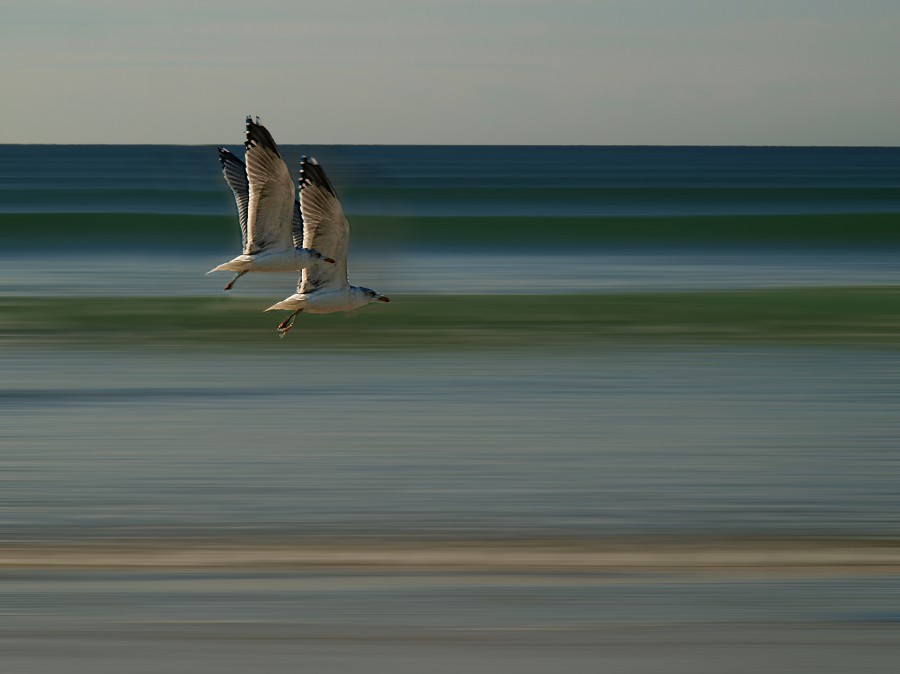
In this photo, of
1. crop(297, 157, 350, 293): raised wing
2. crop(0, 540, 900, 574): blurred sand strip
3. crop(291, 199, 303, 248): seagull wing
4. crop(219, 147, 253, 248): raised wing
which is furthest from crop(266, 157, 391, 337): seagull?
crop(0, 540, 900, 574): blurred sand strip

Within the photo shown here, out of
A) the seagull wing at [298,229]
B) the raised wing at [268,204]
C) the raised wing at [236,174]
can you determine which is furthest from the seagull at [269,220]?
the seagull wing at [298,229]

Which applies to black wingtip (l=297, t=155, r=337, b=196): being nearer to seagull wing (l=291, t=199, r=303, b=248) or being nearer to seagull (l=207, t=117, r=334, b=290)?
seagull (l=207, t=117, r=334, b=290)

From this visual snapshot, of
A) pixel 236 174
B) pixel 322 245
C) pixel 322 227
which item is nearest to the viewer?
pixel 322 227

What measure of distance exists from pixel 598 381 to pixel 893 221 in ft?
121

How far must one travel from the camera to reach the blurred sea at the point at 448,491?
8266 mm

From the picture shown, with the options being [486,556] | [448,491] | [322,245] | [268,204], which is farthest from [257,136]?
[486,556]

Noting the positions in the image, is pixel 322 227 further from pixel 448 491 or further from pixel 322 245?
pixel 448 491

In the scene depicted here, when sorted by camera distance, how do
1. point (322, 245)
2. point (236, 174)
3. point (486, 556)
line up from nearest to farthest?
point (486, 556) → point (322, 245) → point (236, 174)

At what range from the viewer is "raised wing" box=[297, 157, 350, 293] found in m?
14.0

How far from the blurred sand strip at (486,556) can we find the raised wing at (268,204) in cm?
448

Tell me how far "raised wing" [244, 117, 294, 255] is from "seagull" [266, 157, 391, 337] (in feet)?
0.92

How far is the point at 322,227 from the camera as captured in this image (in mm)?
14242

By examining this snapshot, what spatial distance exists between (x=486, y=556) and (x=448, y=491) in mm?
1746

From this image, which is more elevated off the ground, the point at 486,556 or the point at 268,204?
the point at 268,204
